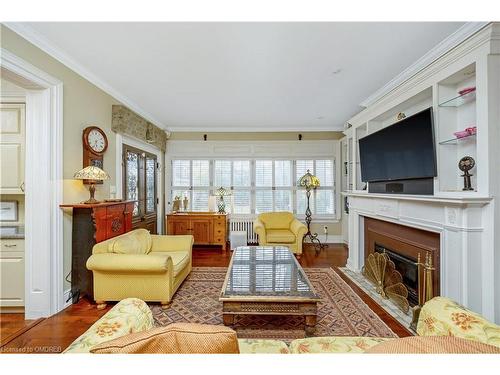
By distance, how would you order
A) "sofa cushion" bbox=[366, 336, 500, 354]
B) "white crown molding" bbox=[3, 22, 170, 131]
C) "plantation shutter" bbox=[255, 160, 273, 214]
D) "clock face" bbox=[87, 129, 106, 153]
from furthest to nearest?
1. "plantation shutter" bbox=[255, 160, 273, 214]
2. "clock face" bbox=[87, 129, 106, 153]
3. "white crown molding" bbox=[3, 22, 170, 131]
4. "sofa cushion" bbox=[366, 336, 500, 354]

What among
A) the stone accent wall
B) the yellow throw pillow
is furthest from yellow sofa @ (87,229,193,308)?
the stone accent wall

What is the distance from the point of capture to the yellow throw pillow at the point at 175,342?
71cm

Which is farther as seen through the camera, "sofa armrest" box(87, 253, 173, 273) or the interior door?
the interior door

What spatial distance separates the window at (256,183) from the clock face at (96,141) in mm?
2396

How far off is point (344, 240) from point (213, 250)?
9.75 feet

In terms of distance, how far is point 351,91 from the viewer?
10.9ft

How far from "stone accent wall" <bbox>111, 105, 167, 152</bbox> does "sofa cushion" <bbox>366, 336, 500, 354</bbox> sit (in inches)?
150

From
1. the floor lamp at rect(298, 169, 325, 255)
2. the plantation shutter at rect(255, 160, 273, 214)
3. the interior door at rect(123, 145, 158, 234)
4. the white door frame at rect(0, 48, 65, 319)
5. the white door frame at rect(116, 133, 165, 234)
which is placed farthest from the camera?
the plantation shutter at rect(255, 160, 273, 214)

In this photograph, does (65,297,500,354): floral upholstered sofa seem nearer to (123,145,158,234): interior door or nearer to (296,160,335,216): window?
(123,145,158,234): interior door

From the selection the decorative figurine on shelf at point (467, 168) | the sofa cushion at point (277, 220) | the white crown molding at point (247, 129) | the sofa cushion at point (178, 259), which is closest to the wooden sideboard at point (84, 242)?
the sofa cushion at point (178, 259)

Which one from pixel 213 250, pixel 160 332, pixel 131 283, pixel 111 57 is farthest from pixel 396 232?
pixel 111 57

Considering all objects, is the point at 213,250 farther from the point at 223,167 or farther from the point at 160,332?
the point at 160,332

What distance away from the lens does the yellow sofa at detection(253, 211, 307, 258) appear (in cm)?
423

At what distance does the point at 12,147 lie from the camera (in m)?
2.53
